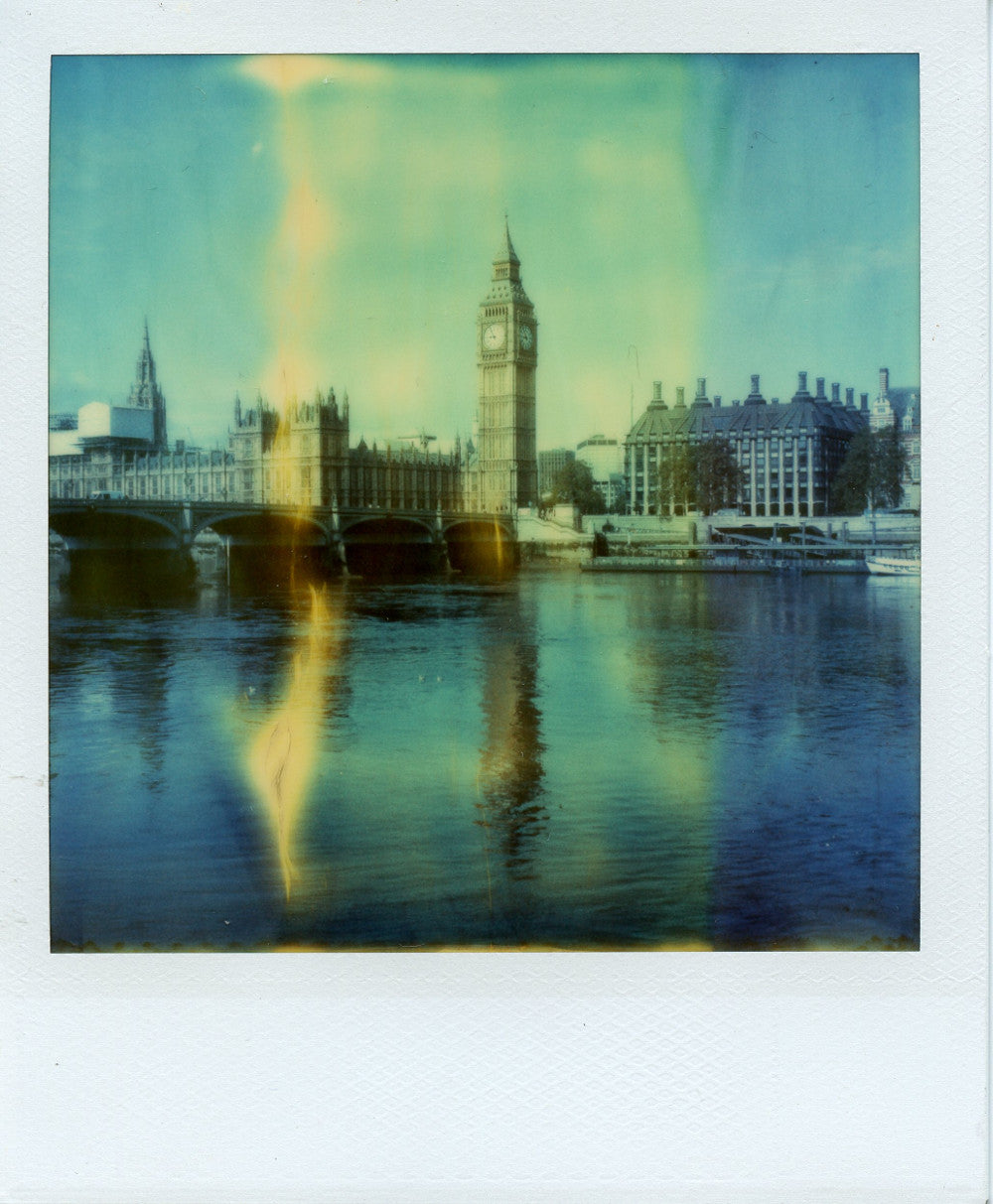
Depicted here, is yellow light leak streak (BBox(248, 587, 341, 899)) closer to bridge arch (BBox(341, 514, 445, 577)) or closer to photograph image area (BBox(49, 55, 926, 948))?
photograph image area (BBox(49, 55, 926, 948))

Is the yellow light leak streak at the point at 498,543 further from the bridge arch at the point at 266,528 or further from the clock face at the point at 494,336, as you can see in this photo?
the clock face at the point at 494,336

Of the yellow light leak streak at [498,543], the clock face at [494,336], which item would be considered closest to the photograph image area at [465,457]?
the clock face at [494,336]

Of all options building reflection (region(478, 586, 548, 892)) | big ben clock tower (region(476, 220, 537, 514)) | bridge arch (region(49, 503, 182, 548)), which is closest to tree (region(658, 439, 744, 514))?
big ben clock tower (region(476, 220, 537, 514))

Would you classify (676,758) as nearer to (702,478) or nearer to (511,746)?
(511,746)

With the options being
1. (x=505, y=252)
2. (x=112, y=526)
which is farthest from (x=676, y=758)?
(x=112, y=526)

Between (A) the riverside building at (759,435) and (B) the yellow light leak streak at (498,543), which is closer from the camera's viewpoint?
(A) the riverside building at (759,435)
